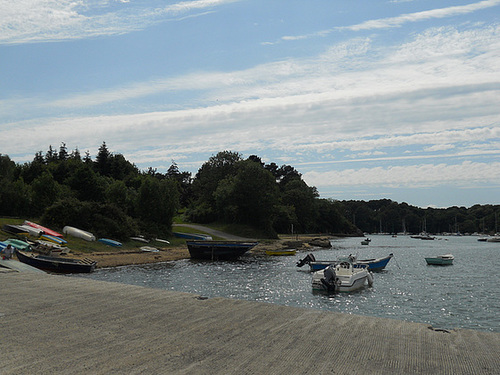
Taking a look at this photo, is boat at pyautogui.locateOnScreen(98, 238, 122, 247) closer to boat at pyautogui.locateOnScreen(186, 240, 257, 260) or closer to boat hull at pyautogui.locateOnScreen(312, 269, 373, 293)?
boat at pyautogui.locateOnScreen(186, 240, 257, 260)

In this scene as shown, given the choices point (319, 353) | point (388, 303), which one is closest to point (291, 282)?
point (388, 303)

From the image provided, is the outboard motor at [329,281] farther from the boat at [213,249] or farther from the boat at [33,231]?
the boat at [33,231]

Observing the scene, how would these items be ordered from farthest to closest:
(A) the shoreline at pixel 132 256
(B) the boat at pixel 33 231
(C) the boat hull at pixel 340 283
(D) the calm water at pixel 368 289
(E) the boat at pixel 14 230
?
1. (E) the boat at pixel 14 230
2. (B) the boat at pixel 33 231
3. (A) the shoreline at pixel 132 256
4. (C) the boat hull at pixel 340 283
5. (D) the calm water at pixel 368 289

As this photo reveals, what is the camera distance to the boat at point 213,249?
57312 mm

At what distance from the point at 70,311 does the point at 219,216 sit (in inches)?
3989

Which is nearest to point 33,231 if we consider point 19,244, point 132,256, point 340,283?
point 19,244

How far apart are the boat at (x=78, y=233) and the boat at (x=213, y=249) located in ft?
37.8

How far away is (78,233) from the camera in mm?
54469

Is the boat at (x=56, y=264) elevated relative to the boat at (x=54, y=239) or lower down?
lower down

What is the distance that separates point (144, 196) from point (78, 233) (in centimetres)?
1918

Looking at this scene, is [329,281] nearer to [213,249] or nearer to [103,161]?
[213,249]

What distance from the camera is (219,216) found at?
373 feet

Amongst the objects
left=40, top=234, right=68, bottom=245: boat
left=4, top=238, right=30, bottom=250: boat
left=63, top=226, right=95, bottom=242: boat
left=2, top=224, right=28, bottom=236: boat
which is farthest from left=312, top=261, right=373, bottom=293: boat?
left=2, top=224, right=28, bottom=236: boat

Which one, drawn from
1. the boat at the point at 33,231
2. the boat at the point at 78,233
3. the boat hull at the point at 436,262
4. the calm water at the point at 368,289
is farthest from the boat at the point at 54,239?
the boat hull at the point at 436,262
